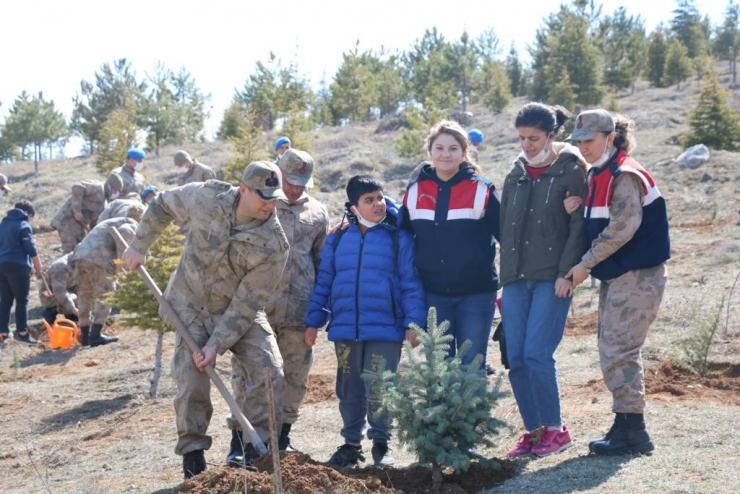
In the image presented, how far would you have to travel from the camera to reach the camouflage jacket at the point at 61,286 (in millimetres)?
12977

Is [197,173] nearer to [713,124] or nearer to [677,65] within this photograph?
[713,124]

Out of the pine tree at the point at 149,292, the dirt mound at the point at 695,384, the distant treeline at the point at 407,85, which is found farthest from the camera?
the distant treeline at the point at 407,85

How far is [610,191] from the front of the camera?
199 inches

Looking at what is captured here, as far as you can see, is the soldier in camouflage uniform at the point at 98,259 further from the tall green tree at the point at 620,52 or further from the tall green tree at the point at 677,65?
the tall green tree at the point at 677,65

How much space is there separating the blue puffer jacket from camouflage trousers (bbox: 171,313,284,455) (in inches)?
17.5

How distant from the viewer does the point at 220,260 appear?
5363 millimetres

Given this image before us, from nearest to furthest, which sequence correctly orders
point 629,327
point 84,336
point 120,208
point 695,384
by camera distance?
point 629,327
point 695,384
point 120,208
point 84,336

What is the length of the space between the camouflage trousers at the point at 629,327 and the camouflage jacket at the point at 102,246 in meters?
7.91

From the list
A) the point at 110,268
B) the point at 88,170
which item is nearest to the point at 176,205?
the point at 110,268

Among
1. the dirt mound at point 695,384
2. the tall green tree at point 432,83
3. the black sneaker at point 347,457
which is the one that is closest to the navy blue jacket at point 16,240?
the black sneaker at point 347,457

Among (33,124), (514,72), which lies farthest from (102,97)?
(514,72)

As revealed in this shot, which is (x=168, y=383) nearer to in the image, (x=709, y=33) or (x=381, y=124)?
(x=381, y=124)

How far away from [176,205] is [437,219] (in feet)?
5.22

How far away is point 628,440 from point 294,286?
7.59 ft
